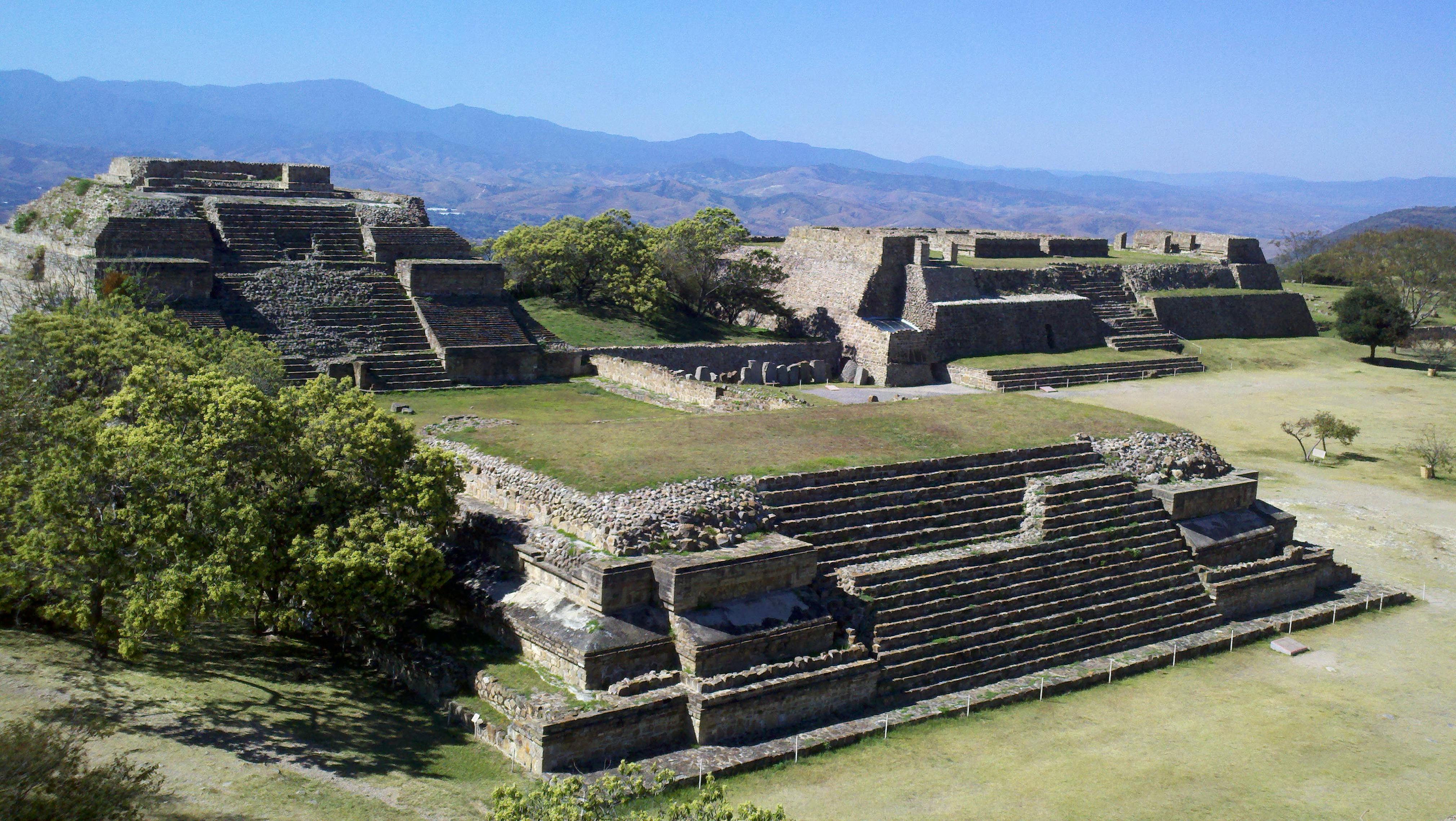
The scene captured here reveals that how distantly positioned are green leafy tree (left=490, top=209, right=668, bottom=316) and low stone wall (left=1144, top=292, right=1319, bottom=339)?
56.8ft

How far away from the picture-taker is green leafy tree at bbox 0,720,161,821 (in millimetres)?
7695

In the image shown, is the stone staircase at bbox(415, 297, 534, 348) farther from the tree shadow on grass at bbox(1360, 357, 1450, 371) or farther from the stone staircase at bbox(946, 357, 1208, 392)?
the tree shadow on grass at bbox(1360, 357, 1450, 371)

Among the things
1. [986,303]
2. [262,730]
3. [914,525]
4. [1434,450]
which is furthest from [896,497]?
[986,303]

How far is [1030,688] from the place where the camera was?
13492 millimetres

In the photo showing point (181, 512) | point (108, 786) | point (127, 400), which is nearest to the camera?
point (108, 786)

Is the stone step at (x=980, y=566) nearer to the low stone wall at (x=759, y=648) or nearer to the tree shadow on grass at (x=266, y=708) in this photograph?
the low stone wall at (x=759, y=648)

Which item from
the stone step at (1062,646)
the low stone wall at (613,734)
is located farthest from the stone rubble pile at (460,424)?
the stone step at (1062,646)

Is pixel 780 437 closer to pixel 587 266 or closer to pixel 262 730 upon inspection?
pixel 262 730

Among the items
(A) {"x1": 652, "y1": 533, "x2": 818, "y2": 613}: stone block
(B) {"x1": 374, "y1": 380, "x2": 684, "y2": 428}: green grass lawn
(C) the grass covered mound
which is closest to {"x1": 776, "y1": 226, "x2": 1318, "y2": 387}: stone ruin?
(B) {"x1": 374, "y1": 380, "x2": 684, "y2": 428}: green grass lawn

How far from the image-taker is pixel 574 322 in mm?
29234

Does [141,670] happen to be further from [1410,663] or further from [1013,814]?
[1410,663]

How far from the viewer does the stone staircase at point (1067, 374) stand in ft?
99.7

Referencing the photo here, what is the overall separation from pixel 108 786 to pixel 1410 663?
48.4ft

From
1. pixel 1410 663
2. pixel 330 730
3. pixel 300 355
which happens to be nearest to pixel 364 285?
pixel 300 355
